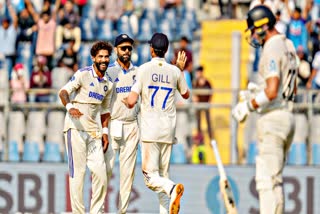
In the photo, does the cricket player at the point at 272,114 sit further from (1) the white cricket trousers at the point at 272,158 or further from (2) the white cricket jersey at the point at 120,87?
(2) the white cricket jersey at the point at 120,87

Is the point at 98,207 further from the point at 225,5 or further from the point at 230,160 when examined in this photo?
the point at 225,5

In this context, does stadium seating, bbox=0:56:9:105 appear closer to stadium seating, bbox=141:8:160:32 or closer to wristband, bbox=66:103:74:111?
stadium seating, bbox=141:8:160:32

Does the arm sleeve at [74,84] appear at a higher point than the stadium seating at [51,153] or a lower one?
higher

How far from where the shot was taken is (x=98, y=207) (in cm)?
1490

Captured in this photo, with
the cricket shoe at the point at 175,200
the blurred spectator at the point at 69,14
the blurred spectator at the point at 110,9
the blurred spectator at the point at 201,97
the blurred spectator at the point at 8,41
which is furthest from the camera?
the blurred spectator at the point at 110,9

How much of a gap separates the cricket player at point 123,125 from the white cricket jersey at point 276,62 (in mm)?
3649

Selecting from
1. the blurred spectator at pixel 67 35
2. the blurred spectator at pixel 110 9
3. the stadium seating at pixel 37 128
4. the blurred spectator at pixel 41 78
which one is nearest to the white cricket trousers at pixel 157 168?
the stadium seating at pixel 37 128

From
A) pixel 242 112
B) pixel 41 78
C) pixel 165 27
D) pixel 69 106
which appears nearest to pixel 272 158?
pixel 242 112

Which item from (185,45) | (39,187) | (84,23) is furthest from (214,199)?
(84,23)

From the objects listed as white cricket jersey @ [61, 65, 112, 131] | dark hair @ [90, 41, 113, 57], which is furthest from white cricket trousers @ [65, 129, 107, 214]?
dark hair @ [90, 41, 113, 57]

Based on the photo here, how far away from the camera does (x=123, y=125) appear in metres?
15.4

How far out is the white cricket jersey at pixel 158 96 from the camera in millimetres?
14227

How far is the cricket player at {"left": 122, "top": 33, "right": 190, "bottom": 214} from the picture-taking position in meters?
14.2

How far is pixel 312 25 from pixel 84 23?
16.7ft
